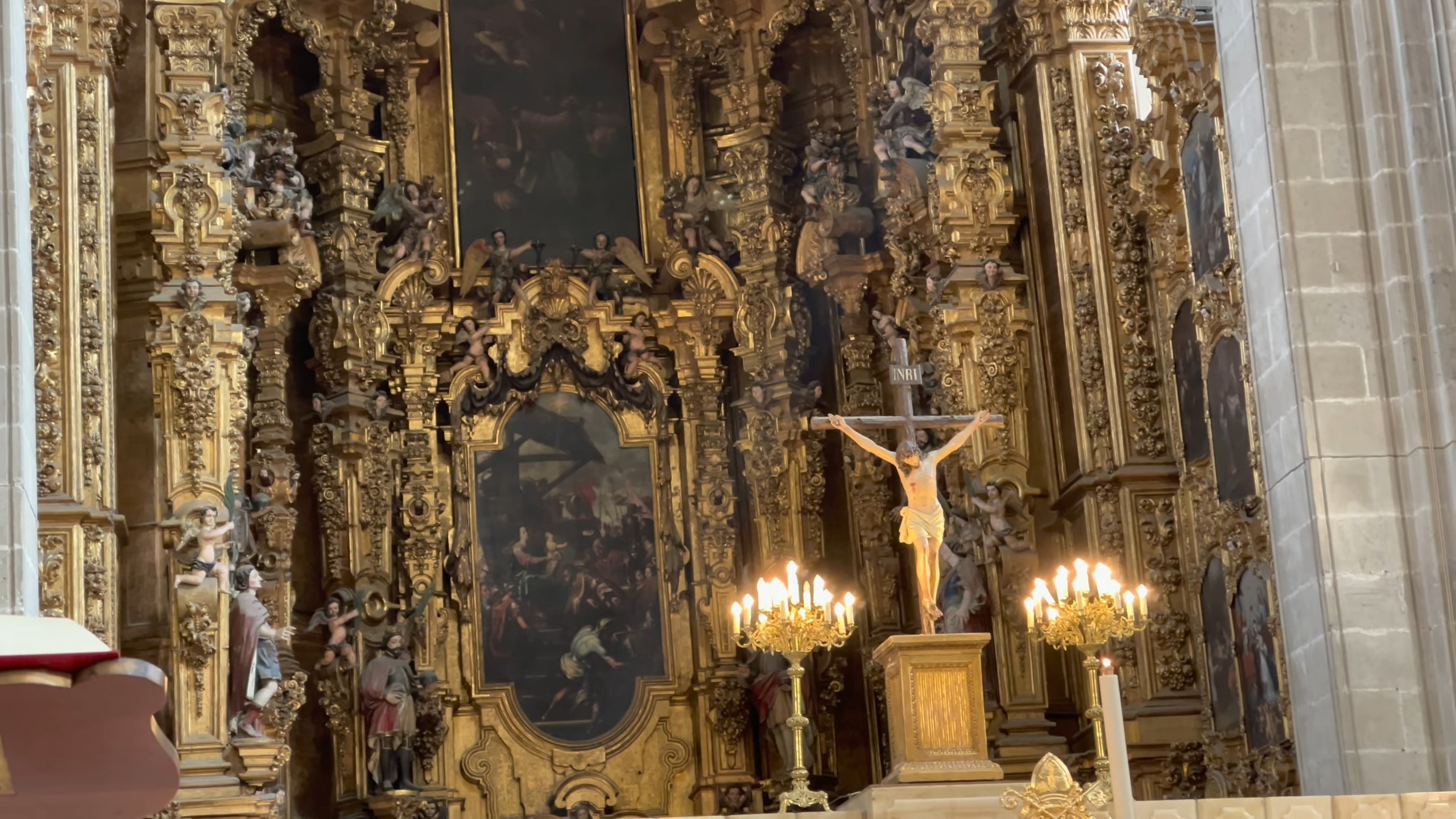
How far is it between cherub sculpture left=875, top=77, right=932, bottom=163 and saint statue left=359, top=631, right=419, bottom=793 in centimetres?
628

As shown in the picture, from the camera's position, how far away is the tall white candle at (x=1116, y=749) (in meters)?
4.77

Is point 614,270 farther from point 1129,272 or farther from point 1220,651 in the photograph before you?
point 1220,651

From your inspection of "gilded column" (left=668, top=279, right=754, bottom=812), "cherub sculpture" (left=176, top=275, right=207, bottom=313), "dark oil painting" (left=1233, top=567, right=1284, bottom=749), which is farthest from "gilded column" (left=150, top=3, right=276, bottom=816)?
"dark oil painting" (left=1233, top=567, right=1284, bottom=749)

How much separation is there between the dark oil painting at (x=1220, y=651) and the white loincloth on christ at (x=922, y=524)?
4.15 meters

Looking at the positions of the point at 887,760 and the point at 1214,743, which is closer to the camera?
the point at 1214,743

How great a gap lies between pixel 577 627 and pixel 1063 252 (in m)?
6.24

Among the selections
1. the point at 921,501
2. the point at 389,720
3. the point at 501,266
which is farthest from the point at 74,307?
the point at 921,501

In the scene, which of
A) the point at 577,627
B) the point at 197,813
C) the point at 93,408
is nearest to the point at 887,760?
the point at 577,627

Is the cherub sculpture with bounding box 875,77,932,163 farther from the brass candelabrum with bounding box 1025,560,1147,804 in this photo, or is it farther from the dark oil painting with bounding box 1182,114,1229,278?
the brass candelabrum with bounding box 1025,560,1147,804

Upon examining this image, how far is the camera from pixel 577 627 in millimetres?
20500

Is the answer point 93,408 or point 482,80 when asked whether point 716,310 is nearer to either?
point 482,80

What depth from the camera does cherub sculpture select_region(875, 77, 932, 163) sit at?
18.5 meters

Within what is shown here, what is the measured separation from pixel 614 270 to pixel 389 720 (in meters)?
5.35

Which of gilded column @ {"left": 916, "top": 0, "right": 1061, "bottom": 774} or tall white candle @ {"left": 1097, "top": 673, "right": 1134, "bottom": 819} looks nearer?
tall white candle @ {"left": 1097, "top": 673, "right": 1134, "bottom": 819}
